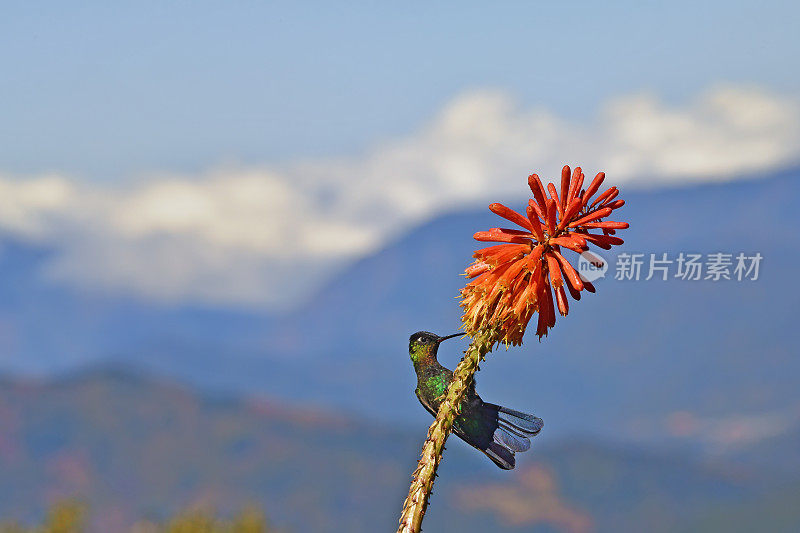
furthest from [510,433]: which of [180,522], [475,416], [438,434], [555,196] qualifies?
[180,522]

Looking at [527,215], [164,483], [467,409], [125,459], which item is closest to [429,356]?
[467,409]

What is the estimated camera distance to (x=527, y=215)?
5191mm

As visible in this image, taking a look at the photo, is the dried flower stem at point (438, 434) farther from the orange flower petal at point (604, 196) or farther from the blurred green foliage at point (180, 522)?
the blurred green foliage at point (180, 522)

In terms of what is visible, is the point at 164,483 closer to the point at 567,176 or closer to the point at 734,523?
the point at 734,523

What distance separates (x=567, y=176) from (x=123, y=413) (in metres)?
188

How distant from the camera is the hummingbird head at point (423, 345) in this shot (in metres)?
5.79

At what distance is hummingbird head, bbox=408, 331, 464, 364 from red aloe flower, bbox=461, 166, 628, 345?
1.50ft

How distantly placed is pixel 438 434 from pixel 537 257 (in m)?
1.07

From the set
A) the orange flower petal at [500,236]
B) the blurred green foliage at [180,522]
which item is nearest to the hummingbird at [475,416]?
the orange flower petal at [500,236]

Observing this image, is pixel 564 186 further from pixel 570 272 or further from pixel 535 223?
pixel 570 272

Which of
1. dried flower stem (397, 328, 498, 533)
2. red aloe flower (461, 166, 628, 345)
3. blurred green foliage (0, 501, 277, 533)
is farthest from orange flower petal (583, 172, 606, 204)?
blurred green foliage (0, 501, 277, 533)

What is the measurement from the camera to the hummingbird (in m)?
5.36

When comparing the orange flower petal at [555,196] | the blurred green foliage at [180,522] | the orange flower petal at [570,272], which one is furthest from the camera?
the blurred green foliage at [180,522]

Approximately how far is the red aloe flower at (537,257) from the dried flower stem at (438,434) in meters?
0.14
